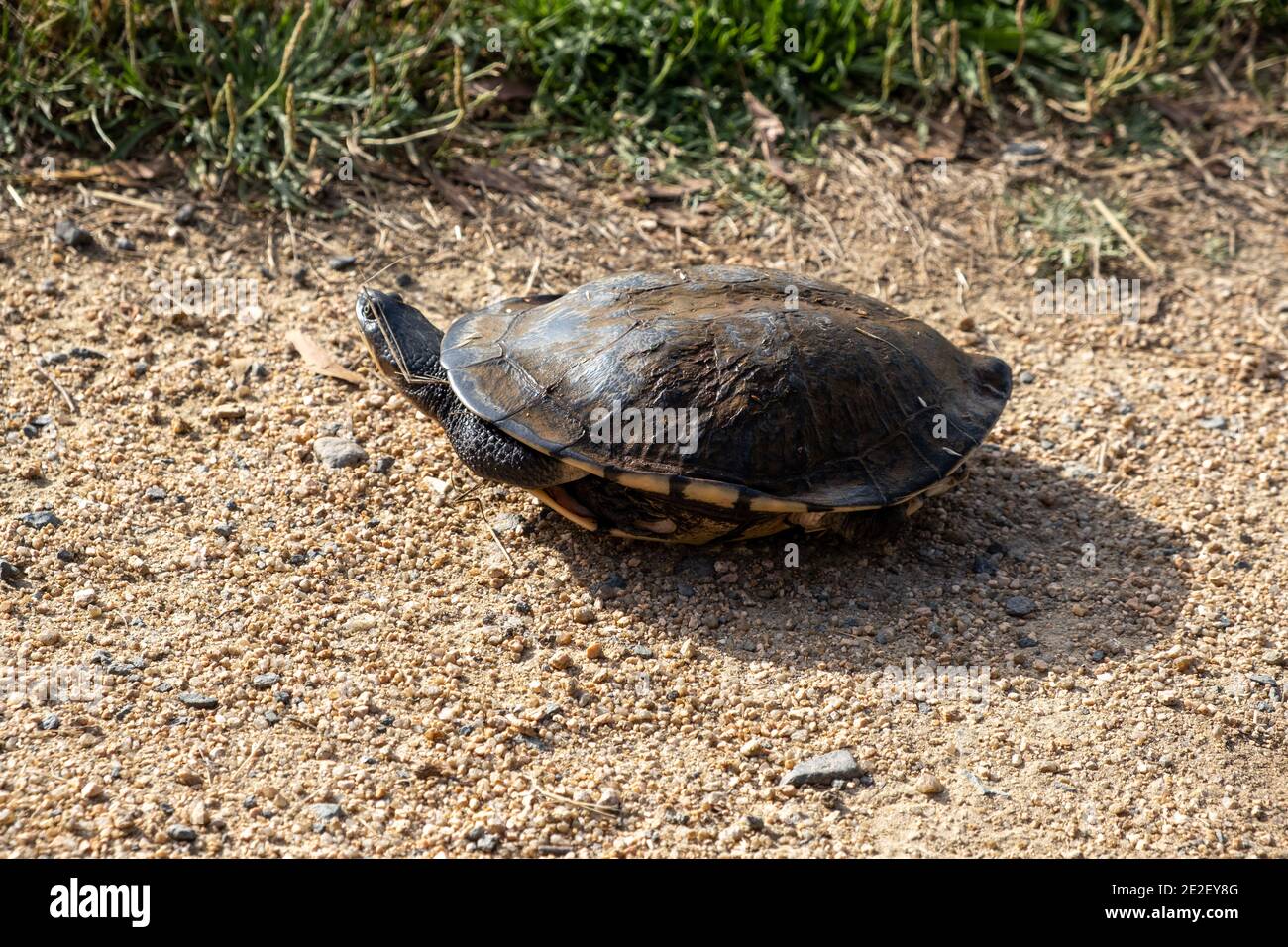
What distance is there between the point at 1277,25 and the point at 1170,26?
3.37 feet

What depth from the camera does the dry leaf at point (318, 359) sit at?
5.03m

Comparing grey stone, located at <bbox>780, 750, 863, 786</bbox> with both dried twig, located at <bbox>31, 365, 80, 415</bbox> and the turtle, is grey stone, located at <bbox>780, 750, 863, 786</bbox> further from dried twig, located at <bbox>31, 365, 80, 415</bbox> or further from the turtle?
dried twig, located at <bbox>31, 365, 80, 415</bbox>

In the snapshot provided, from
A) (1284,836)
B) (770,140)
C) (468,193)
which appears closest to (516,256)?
(468,193)

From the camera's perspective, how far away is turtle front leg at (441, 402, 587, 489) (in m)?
4.08

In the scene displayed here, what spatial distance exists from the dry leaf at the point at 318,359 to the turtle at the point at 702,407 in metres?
0.57

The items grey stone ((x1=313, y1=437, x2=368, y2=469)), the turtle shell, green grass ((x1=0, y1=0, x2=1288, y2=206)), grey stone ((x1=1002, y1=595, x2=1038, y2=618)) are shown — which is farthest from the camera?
green grass ((x1=0, y1=0, x2=1288, y2=206))

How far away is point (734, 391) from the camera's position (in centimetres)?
398

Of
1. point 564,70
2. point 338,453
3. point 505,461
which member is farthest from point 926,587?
point 564,70

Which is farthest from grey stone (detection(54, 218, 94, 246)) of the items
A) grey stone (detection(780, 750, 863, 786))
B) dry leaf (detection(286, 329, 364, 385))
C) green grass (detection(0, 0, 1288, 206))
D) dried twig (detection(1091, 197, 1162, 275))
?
dried twig (detection(1091, 197, 1162, 275))

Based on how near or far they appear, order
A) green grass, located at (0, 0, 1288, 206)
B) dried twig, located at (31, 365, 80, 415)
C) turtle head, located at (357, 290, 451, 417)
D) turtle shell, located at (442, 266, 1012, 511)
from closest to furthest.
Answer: turtle shell, located at (442, 266, 1012, 511) < turtle head, located at (357, 290, 451, 417) < dried twig, located at (31, 365, 80, 415) < green grass, located at (0, 0, 1288, 206)

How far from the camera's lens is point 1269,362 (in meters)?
5.68

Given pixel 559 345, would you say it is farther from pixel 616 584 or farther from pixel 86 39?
pixel 86 39

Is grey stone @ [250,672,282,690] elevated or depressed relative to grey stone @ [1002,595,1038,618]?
depressed

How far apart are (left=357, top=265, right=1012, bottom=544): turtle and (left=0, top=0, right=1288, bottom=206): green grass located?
7.06 feet
